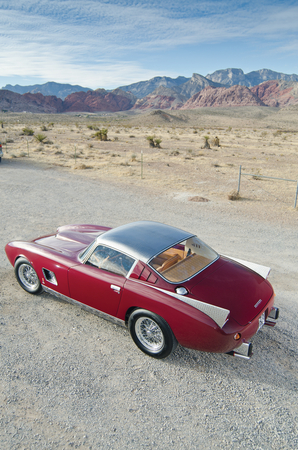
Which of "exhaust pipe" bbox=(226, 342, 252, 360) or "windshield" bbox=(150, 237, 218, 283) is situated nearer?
"exhaust pipe" bbox=(226, 342, 252, 360)

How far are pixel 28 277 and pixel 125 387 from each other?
2.72 m

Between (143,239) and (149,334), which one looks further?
(143,239)

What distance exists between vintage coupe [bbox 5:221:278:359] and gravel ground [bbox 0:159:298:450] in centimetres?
37

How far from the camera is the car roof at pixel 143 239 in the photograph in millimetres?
4258

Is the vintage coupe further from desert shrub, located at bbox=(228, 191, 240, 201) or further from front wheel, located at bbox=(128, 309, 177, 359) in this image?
desert shrub, located at bbox=(228, 191, 240, 201)

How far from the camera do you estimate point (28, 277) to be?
559cm

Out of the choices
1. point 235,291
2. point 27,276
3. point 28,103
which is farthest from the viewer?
point 28,103

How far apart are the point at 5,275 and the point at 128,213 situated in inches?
185

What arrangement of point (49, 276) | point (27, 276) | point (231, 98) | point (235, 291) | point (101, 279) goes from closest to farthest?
point (235, 291) < point (101, 279) < point (49, 276) < point (27, 276) < point (231, 98)

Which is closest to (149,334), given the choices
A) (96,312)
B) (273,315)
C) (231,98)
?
(96,312)

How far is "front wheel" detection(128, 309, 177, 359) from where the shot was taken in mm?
3859

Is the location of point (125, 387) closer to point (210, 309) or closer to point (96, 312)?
point (96, 312)

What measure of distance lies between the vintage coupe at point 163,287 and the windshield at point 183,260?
13 mm

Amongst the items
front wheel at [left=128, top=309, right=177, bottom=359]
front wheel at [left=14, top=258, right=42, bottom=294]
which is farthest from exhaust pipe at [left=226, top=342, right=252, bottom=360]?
front wheel at [left=14, top=258, right=42, bottom=294]
